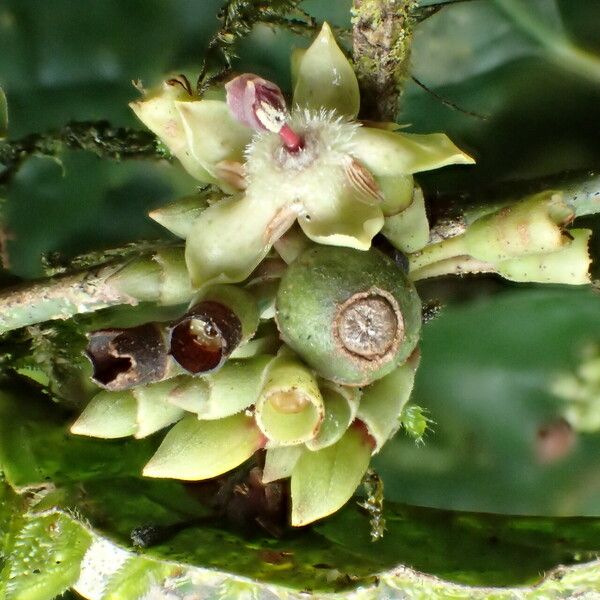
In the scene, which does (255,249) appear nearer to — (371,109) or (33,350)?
(371,109)

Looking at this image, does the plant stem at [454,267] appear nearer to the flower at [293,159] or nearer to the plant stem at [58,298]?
the flower at [293,159]

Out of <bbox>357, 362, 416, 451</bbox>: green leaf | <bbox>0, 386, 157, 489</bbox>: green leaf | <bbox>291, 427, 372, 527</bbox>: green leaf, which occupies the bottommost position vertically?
<bbox>0, 386, 157, 489</bbox>: green leaf

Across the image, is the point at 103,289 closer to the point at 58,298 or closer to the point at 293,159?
the point at 58,298

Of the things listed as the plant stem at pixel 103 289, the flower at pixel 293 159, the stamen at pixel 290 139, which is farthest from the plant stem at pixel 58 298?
the stamen at pixel 290 139

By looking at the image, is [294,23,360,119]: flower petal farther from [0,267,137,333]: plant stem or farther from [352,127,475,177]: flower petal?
[0,267,137,333]: plant stem

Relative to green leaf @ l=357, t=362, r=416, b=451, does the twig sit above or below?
above

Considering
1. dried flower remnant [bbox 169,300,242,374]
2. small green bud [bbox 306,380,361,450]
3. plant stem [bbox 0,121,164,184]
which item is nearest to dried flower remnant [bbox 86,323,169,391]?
dried flower remnant [bbox 169,300,242,374]
